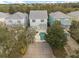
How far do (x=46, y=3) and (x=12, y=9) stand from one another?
38 cm

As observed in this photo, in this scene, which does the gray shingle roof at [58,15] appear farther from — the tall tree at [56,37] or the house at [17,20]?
the house at [17,20]

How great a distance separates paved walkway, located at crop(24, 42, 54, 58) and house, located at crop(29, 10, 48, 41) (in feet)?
0.24

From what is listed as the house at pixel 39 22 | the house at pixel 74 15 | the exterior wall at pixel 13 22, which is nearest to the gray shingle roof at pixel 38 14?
the house at pixel 39 22

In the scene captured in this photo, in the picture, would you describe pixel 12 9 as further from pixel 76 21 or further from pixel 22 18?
pixel 76 21

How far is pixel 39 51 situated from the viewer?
168 cm

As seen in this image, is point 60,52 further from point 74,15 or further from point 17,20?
point 17,20

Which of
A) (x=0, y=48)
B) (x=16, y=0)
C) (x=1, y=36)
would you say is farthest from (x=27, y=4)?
(x=0, y=48)

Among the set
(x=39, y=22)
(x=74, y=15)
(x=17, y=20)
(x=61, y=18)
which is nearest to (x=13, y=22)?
(x=17, y=20)

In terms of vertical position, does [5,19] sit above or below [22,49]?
above

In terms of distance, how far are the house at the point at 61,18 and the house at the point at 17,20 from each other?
0.88 feet

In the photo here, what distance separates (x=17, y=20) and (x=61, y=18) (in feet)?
1.52

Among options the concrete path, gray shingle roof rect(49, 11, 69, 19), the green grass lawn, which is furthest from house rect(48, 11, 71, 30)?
the green grass lawn

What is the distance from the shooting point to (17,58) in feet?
5.52

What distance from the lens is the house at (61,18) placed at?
163cm
